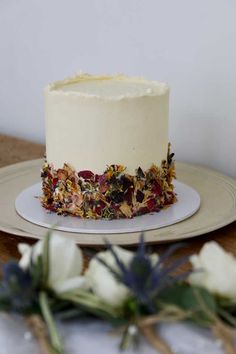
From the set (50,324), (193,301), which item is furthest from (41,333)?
(193,301)

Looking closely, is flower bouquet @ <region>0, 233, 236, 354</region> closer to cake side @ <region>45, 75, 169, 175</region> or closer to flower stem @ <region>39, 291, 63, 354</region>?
flower stem @ <region>39, 291, 63, 354</region>

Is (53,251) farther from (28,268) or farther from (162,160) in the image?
(162,160)

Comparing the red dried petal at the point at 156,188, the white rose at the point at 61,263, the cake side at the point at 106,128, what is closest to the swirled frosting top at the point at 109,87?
the cake side at the point at 106,128

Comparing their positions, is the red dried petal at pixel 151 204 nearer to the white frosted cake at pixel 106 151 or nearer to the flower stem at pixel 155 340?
the white frosted cake at pixel 106 151

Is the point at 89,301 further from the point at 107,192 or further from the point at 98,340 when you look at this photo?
the point at 107,192

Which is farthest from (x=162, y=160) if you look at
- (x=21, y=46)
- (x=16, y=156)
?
(x=21, y=46)

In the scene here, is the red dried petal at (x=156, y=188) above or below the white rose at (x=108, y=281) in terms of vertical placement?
below

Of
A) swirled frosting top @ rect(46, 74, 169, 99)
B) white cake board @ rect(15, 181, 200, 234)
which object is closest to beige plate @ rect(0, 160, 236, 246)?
white cake board @ rect(15, 181, 200, 234)
